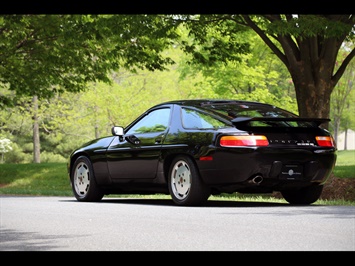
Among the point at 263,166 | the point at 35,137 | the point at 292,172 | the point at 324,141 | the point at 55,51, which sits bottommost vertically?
the point at 35,137

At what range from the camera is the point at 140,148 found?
40.5 feet

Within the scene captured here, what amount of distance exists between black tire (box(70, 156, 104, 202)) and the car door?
508mm

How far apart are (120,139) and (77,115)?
3401cm

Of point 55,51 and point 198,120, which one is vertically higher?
point 55,51

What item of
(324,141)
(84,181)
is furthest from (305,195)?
(84,181)

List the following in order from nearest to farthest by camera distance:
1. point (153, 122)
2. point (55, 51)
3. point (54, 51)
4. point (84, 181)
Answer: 1. point (153, 122)
2. point (84, 181)
3. point (55, 51)
4. point (54, 51)

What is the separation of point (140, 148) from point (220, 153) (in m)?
1.85

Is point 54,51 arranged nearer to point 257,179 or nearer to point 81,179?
point 81,179

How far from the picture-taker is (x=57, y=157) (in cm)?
5128

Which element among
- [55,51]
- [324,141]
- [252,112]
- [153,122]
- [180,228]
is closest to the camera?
[180,228]

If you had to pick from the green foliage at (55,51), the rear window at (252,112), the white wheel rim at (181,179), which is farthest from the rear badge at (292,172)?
the green foliage at (55,51)

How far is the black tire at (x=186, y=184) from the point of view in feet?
36.4
